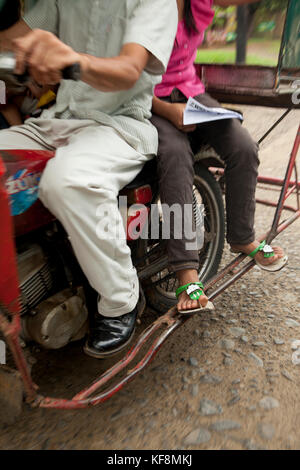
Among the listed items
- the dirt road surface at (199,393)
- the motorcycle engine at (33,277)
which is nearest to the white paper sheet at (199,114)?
the motorcycle engine at (33,277)

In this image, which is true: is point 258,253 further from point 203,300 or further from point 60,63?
point 60,63

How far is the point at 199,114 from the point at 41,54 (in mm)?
715

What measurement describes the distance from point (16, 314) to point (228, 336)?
1.14 m

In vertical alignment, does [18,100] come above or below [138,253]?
above

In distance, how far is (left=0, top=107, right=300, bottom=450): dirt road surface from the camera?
4.79ft

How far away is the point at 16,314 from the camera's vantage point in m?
1.24

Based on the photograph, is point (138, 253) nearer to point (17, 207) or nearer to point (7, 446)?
point (17, 207)

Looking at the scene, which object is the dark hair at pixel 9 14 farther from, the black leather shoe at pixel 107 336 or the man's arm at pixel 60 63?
the black leather shoe at pixel 107 336

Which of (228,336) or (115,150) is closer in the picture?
(115,150)

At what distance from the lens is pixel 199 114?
1615 millimetres

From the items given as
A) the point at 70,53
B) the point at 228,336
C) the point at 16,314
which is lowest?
the point at 228,336
